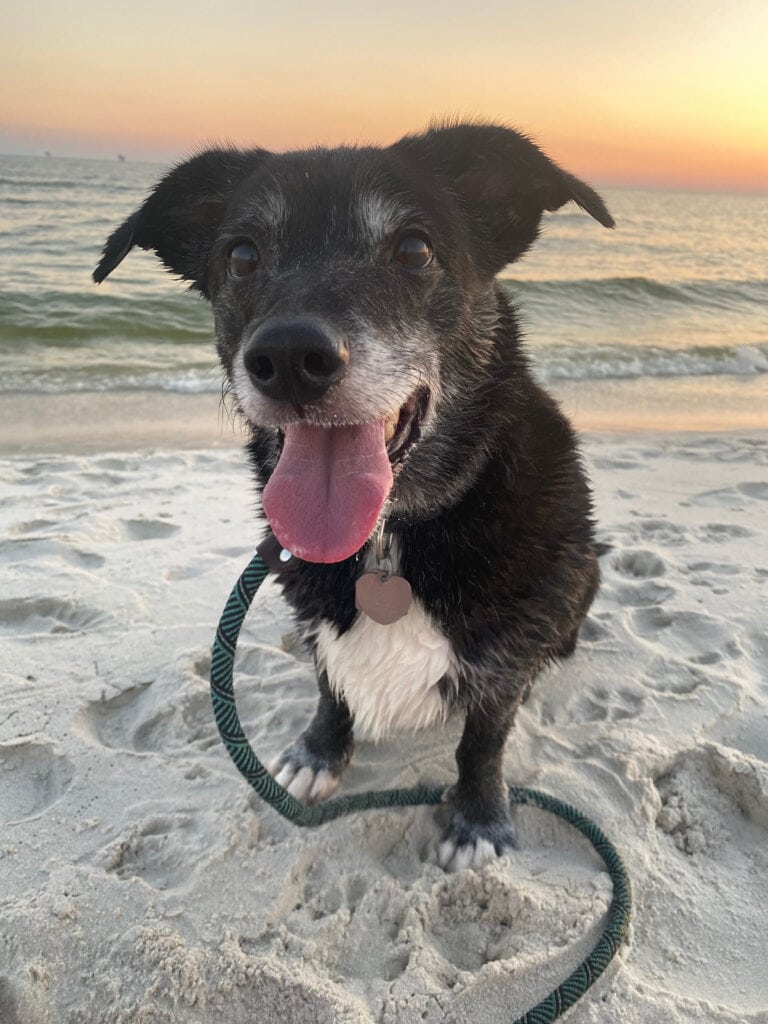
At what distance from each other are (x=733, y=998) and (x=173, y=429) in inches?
225

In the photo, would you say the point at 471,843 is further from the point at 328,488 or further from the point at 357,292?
the point at 357,292

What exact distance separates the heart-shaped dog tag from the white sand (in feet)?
2.27

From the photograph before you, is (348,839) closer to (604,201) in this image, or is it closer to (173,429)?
(604,201)

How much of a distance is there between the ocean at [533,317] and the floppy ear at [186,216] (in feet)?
0.30

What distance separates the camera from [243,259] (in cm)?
215

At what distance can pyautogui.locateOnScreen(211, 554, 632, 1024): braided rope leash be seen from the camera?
5.50 ft

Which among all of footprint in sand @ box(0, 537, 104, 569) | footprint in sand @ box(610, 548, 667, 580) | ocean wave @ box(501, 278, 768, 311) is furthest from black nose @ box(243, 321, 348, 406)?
ocean wave @ box(501, 278, 768, 311)

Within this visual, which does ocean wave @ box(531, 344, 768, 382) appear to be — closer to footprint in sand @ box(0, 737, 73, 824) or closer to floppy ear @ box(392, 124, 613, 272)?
floppy ear @ box(392, 124, 613, 272)

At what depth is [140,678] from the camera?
109 inches

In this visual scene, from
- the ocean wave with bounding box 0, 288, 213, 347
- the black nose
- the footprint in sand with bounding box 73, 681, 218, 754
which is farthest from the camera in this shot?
the ocean wave with bounding box 0, 288, 213, 347

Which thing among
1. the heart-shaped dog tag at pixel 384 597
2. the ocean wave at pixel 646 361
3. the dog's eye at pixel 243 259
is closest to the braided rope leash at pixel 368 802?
the heart-shaped dog tag at pixel 384 597

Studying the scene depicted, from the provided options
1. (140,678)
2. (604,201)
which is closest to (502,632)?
(604,201)

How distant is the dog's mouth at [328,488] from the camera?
1745 millimetres

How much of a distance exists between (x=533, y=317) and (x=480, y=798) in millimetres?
10585
